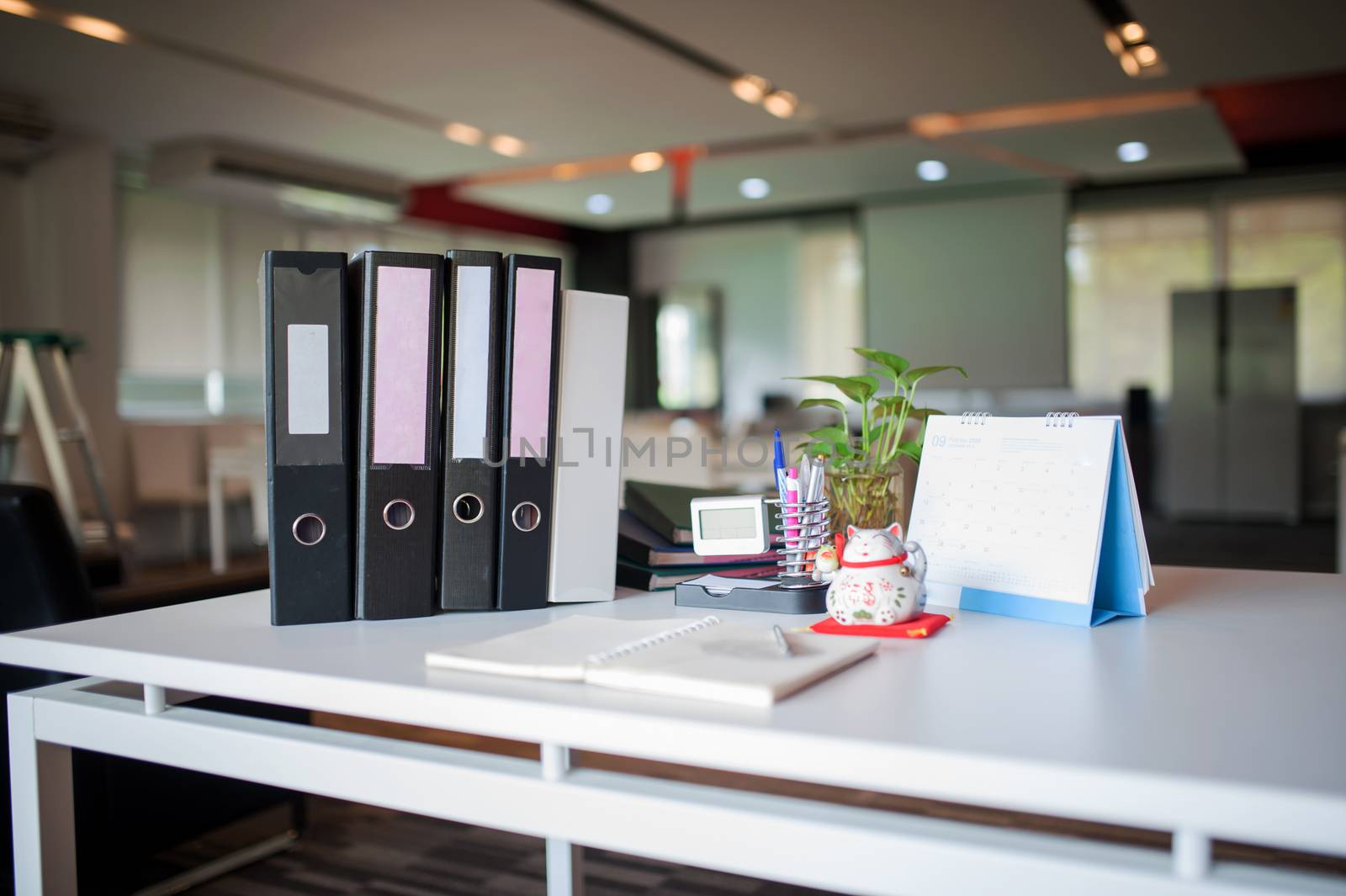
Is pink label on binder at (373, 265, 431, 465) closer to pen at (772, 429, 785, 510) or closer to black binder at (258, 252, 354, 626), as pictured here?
black binder at (258, 252, 354, 626)

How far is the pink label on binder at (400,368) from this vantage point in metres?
1.01

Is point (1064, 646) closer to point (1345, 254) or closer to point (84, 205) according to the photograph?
point (84, 205)

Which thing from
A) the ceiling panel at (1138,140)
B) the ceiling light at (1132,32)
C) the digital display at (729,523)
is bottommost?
the digital display at (729,523)

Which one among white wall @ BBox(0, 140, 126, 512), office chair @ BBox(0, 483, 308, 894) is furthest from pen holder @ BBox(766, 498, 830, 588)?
white wall @ BBox(0, 140, 126, 512)

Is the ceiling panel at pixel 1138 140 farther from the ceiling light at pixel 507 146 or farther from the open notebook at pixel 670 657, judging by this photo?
the open notebook at pixel 670 657

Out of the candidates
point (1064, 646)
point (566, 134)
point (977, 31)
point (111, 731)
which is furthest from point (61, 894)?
point (566, 134)

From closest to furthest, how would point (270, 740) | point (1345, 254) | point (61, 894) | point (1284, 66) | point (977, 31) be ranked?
point (270, 740), point (61, 894), point (977, 31), point (1284, 66), point (1345, 254)

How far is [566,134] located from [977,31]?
8.40 feet

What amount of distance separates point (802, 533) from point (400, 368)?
1.43 feet

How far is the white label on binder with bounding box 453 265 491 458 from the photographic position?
1.03m

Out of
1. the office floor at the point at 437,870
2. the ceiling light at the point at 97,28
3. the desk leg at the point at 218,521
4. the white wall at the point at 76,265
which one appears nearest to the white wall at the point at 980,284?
the desk leg at the point at 218,521

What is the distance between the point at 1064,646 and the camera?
0.85 m

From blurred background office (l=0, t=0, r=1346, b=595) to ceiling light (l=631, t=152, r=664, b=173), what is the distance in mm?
38

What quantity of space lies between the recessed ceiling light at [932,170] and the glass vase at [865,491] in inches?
256
